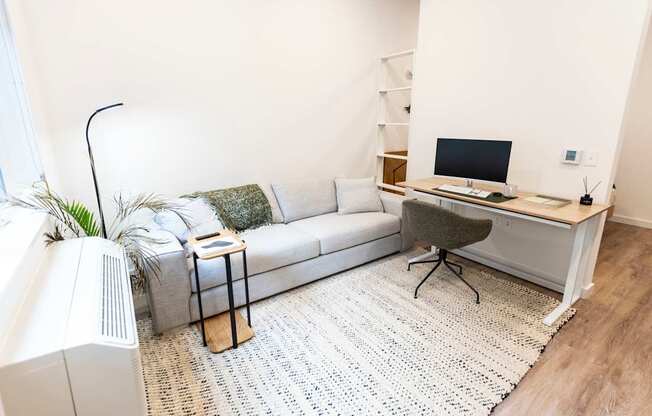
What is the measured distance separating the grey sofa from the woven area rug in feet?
0.52

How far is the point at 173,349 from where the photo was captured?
2016 millimetres

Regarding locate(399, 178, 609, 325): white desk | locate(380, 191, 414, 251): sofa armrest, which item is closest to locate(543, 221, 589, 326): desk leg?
→ locate(399, 178, 609, 325): white desk

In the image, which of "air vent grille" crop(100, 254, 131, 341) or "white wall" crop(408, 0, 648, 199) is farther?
"white wall" crop(408, 0, 648, 199)

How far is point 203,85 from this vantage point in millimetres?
2791

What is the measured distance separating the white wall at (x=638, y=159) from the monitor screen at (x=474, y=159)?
259cm

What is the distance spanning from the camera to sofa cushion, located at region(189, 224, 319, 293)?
87.7 inches

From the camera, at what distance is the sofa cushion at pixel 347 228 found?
2818mm

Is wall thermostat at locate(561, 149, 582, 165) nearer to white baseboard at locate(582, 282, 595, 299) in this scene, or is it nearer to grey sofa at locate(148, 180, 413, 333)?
white baseboard at locate(582, 282, 595, 299)

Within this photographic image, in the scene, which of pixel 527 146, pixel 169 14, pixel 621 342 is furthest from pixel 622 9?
pixel 169 14

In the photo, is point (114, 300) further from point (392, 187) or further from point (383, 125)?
point (383, 125)

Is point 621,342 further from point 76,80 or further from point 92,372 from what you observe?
point 76,80

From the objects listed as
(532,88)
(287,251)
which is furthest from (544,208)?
(287,251)

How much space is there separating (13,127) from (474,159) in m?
3.22

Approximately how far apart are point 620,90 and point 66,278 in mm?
3389
